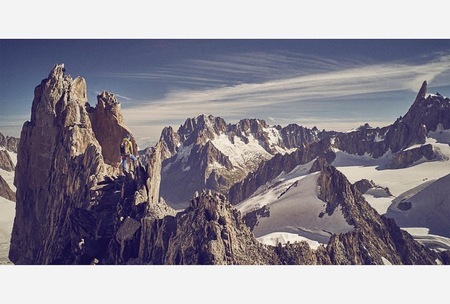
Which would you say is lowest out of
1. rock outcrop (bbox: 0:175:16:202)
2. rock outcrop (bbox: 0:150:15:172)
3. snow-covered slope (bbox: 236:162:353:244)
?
snow-covered slope (bbox: 236:162:353:244)

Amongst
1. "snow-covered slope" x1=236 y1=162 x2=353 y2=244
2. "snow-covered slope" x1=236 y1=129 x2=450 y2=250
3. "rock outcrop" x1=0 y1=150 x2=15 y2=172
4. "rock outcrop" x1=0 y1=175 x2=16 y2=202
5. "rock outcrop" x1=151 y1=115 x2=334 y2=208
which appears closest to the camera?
"snow-covered slope" x1=236 y1=162 x2=353 y2=244

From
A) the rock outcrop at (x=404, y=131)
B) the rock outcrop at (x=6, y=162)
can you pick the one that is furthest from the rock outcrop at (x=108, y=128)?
the rock outcrop at (x=404, y=131)

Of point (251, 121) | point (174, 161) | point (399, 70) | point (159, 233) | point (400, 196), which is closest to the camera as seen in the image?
point (159, 233)

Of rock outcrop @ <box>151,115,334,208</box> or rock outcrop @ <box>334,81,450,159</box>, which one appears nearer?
rock outcrop @ <box>151,115,334,208</box>

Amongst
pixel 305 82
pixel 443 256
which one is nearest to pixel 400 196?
pixel 443 256

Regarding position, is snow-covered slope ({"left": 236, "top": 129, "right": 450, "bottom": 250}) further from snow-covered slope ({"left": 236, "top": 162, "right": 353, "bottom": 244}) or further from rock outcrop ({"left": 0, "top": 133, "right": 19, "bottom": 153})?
rock outcrop ({"left": 0, "top": 133, "right": 19, "bottom": 153})

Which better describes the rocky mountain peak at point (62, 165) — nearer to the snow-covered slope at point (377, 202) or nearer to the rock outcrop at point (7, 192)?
the rock outcrop at point (7, 192)

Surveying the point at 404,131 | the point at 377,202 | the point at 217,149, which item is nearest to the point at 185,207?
the point at 377,202

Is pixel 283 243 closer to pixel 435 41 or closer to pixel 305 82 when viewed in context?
pixel 305 82

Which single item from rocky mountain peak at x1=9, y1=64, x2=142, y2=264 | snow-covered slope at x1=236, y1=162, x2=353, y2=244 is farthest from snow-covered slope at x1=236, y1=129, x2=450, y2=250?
rocky mountain peak at x1=9, y1=64, x2=142, y2=264
